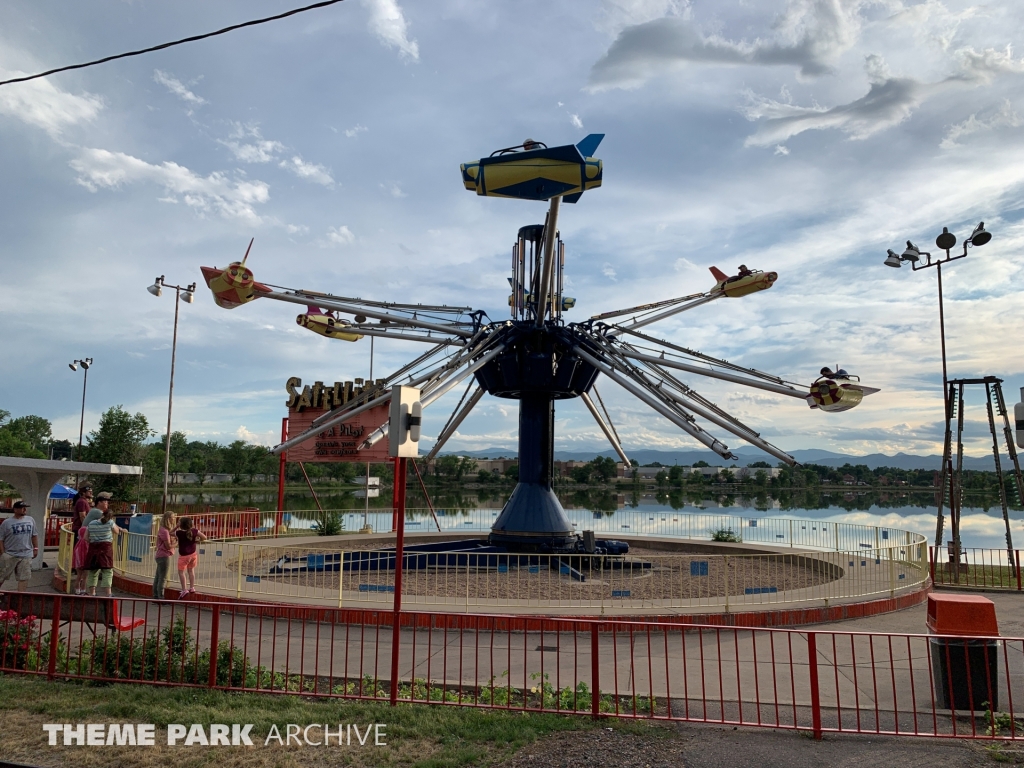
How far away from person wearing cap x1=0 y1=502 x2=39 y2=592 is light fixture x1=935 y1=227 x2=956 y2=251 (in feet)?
61.6

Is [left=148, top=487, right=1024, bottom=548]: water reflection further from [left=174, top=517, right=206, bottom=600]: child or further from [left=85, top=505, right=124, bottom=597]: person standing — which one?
[left=85, top=505, right=124, bottom=597]: person standing

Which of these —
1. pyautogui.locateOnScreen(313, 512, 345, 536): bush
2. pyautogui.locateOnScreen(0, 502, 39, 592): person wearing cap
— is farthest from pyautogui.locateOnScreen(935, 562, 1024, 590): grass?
pyautogui.locateOnScreen(313, 512, 345, 536): bush

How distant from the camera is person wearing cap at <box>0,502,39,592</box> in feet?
36.3

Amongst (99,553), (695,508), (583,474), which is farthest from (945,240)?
(583,474)

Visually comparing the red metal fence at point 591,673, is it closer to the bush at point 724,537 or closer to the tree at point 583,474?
the bush at point 724,537

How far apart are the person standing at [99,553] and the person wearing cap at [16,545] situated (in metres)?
1.09

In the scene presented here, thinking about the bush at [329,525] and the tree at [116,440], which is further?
the tree at [116,440]

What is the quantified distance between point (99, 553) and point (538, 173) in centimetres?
880

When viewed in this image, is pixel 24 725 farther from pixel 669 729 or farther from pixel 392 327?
pixel 392 327

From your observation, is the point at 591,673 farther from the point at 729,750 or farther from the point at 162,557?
the point at 162,557

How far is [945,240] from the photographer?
1648 centimetres

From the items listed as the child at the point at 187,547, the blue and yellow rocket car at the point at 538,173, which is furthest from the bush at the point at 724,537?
the child at the point at 187,547

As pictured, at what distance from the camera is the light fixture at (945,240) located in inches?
646

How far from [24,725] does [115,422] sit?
51914 mm
